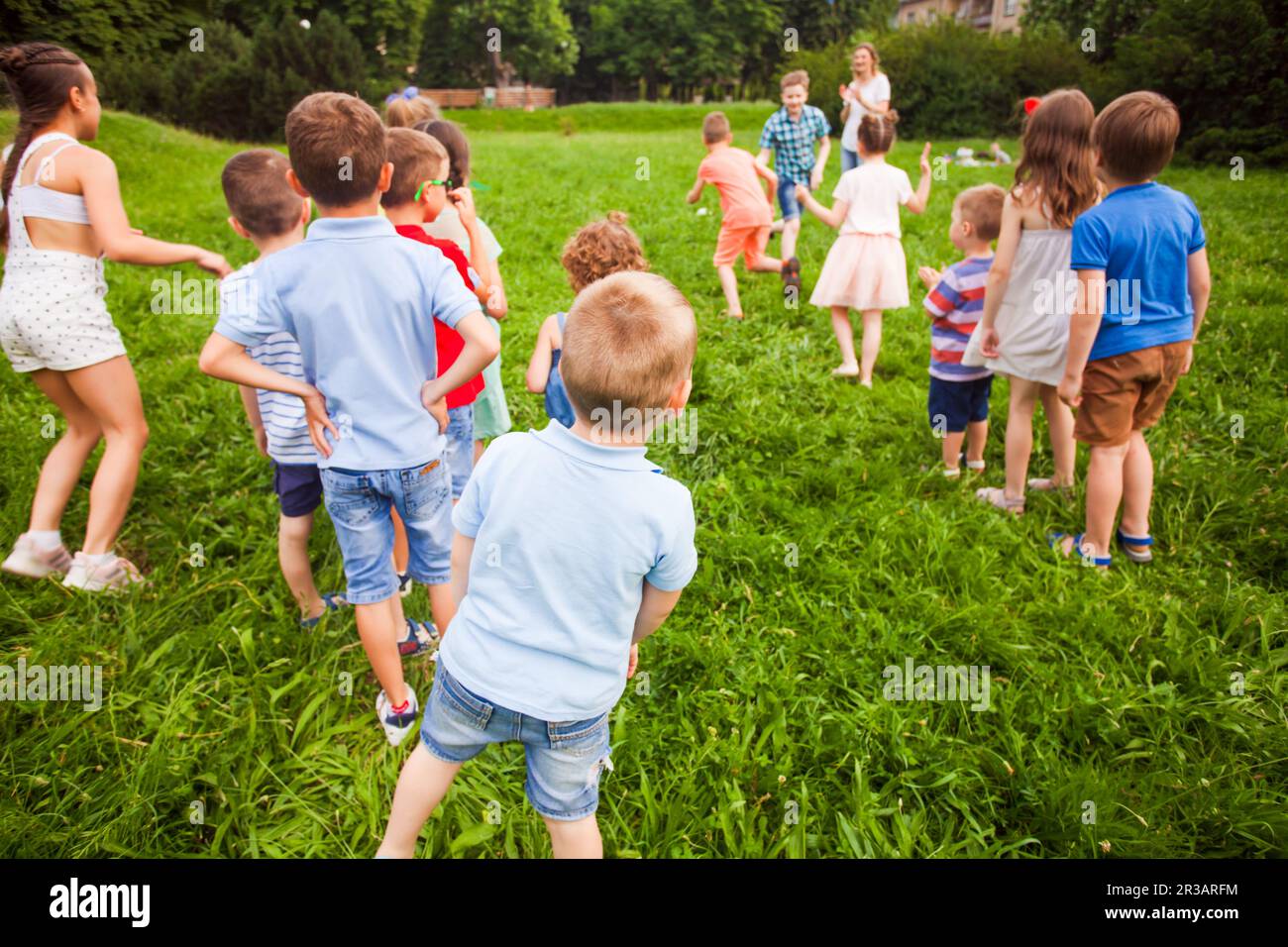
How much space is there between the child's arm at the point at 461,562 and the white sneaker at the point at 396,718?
→ 1037 millimetres

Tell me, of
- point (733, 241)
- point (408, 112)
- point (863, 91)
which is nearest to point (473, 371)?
point (408, 112)

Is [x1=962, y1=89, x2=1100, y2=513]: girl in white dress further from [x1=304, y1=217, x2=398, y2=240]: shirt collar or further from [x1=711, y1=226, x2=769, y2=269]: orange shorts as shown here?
[x1=711, y1=226, x2=769, y2=269]: orange shorts

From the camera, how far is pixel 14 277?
10.7 ft

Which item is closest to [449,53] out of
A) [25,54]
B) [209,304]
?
[209,304]

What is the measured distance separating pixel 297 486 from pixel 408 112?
286 centimetres

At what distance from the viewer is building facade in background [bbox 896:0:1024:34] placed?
39250 mm

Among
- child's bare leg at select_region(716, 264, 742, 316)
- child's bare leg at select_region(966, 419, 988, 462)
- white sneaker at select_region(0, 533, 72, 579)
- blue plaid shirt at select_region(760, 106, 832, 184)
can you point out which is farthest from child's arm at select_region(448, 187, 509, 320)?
blue plaid shirt at select_region(760, 106, 832, 184)

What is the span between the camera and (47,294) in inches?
128

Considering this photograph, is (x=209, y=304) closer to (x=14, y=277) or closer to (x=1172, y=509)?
(x=14, y=277)

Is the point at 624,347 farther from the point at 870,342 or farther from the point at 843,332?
the point at 843,332

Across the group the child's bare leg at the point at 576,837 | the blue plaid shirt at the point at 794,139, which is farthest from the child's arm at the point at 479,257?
the blue plaid shirt at the point at 794,139

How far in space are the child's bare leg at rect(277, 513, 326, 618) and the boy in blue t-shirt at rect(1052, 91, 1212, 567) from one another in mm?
3284

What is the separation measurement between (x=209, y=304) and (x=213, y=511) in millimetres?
3917

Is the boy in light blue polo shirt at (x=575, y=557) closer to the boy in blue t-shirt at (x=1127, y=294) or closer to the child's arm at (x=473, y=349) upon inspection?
the child's arm at (x=473, y=349)
